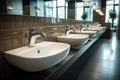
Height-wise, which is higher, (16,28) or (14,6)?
(14,6)

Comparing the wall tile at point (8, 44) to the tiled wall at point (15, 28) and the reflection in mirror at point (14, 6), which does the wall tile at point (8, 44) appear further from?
the reflection in mirror at point (14, 6)

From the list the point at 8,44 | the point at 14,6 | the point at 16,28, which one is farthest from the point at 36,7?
the point at 8,44

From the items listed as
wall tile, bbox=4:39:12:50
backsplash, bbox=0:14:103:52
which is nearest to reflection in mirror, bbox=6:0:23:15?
backsplash, bbox=0:14:103:52

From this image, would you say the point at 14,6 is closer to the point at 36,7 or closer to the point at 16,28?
the point at 16,28

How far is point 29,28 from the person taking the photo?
1.40 meters

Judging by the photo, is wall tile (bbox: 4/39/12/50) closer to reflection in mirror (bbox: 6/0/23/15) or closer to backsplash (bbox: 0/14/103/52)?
backsplash (bbox: 0/14/103/52)

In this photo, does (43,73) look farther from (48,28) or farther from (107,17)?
(107,17)

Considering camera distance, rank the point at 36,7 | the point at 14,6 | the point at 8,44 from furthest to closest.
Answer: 1. the point at 36,7
2. the point at 14,6
3. the point at 8,44

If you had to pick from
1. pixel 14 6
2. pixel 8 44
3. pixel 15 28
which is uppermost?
pixel 14 6

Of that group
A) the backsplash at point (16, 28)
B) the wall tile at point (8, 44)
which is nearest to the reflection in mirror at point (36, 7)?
the backsplash at point (16, 28)

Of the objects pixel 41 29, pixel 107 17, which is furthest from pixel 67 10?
pixel 107 17

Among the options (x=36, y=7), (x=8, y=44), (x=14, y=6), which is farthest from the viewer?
(x=36, y=7)

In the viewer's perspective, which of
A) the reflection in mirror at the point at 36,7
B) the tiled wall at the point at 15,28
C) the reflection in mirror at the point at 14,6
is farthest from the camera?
the reflection in mirror at the point at 36,7

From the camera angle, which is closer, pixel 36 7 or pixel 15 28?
pixel 15 28
